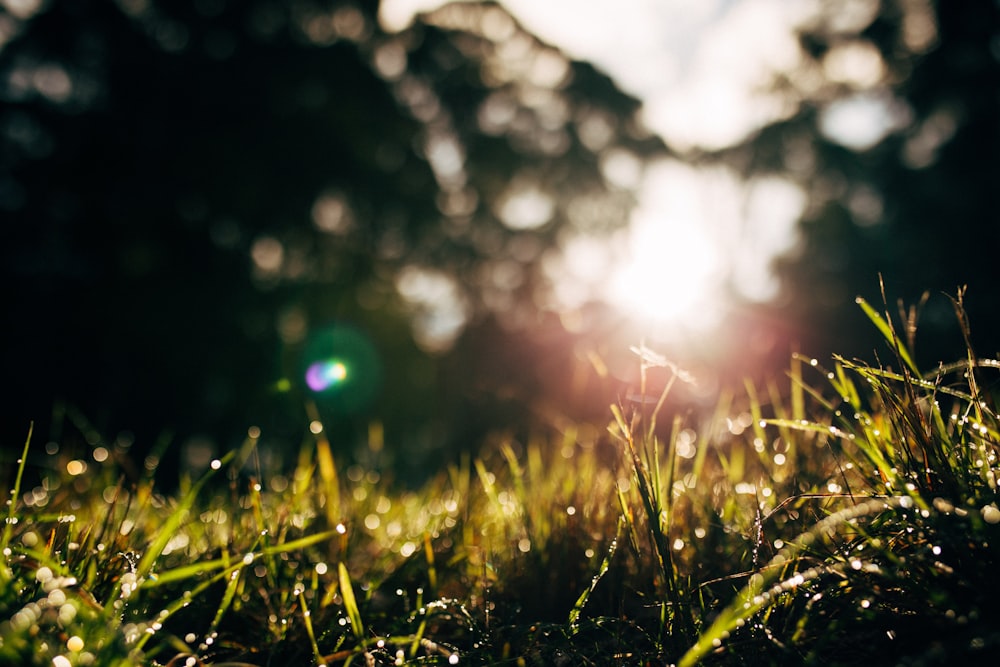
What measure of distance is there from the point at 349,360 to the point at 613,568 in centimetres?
1232

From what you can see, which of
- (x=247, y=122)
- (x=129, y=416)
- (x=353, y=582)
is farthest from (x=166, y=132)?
(x=353, y=582)

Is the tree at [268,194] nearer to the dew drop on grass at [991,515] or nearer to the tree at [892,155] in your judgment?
the tree at [892,155]

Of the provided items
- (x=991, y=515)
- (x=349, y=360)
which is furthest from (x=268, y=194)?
(x=991, y=515)

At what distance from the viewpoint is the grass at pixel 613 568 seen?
83cm

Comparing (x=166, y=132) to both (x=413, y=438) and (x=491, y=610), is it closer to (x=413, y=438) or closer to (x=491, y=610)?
(x=413, y=438)

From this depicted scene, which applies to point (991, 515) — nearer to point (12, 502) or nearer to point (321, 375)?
point (12, 502)

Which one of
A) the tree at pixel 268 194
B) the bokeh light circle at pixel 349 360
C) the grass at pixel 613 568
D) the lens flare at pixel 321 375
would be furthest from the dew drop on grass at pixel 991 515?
the bokeh light circle at pixel 349 360

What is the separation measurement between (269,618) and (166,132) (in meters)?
12.0

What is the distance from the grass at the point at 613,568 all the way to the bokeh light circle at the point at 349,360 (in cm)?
1041

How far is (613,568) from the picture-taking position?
1305mm

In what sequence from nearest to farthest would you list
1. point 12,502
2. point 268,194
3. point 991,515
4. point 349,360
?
1. point 991,515
2. point 12,502
3. point 268,194
4. point 349,360

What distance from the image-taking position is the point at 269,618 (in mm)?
1154

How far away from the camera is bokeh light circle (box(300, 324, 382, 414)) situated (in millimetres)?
12164

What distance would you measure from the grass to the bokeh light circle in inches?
410
